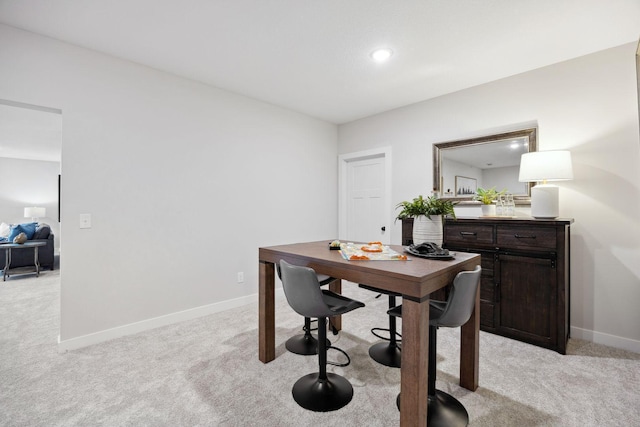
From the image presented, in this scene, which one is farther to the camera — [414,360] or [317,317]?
[317,317]

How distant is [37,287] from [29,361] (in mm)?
2862

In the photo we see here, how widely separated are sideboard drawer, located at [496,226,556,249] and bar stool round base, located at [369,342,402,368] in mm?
1380

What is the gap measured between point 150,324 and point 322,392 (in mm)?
1969

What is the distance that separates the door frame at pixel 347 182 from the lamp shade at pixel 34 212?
7.23m

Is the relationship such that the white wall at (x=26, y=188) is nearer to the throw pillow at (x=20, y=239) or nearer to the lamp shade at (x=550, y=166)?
the throw pillow at (x=20, y=239)

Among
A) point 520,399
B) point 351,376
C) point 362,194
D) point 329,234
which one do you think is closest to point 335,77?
point 362,194

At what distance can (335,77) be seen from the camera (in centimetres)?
297

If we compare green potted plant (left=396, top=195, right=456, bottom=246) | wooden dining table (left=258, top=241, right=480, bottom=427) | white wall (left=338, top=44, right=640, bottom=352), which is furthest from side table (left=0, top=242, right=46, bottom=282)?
white wall (left=338, top=44, right=640, bottom=352)

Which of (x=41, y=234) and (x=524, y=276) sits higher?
(x=41, y=234)

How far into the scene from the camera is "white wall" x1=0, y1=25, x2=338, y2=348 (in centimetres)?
233

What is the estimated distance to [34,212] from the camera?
663 centimetres

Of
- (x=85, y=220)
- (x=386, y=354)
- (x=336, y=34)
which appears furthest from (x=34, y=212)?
(x=386, y=354)

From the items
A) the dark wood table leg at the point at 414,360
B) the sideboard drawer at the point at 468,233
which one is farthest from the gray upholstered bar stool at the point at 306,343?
the sideboard drawer at the point at 468,233

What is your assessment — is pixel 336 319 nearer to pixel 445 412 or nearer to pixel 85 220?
pixel 445 412
